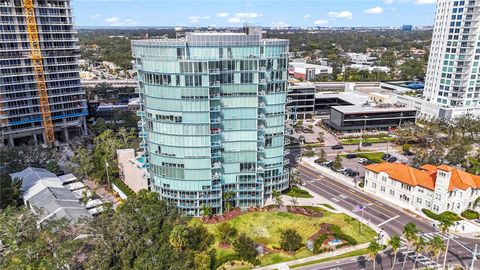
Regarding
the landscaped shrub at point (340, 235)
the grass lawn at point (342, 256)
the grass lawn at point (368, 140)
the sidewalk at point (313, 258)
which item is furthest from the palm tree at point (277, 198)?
A: the grass lawn at point (368, 140)

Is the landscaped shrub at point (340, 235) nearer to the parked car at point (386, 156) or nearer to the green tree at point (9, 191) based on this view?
the parked car at point (386, 156)

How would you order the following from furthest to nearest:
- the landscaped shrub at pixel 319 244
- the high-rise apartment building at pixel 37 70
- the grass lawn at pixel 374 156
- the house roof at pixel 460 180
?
the grass lawn at pixel 374 156, the high-rise apartment building at pixel 37 70, the house roof at pixel 460 180, the landscaped shrub at pixel 319 244

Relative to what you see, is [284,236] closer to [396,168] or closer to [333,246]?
[333,246]

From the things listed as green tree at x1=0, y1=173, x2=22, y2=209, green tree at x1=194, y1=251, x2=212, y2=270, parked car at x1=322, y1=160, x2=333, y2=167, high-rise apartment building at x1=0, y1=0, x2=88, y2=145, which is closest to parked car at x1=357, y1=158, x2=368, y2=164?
parked car at x1=322, y1=160, x2=333, y2=167

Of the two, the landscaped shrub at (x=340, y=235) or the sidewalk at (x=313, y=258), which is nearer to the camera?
the sidewalk at (x=313, y=258)

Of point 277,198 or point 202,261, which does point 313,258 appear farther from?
point 202,261
